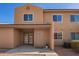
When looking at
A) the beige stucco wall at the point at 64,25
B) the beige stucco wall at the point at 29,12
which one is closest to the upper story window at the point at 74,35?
the beige stucco wall at the point at 64,25

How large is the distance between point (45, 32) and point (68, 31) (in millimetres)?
2869

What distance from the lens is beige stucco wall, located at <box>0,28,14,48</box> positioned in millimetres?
12234

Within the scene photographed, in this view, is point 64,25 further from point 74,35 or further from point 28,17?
point 28,17

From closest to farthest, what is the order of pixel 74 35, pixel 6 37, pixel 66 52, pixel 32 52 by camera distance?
pixel 32 52, pixel 66 52, pixel 6 37, pixel 74 35

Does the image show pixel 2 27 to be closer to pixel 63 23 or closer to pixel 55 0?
pixel 63 23

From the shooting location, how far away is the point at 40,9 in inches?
567

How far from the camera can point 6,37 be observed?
40.5ft

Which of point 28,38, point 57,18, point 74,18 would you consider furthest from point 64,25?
point 28,38

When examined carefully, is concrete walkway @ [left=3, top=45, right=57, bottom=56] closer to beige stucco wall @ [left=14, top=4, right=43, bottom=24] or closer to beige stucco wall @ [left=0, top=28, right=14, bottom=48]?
beige stucco wall @ [left=0, top=28, right=14, bottom=48]

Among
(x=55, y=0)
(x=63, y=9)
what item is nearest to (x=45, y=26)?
(x=63, y=9)

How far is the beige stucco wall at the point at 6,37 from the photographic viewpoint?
12234 millimetres

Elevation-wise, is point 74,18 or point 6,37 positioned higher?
point 74,18

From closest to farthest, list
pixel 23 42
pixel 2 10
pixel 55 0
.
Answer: pixel 55 0 < pixel 2 10 < pixel 23 42

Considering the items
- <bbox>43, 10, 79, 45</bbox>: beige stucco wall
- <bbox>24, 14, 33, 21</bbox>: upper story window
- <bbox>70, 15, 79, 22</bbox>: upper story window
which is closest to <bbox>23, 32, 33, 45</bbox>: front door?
<bbox>24, 14, 33, 21</bbox>: upper story window
